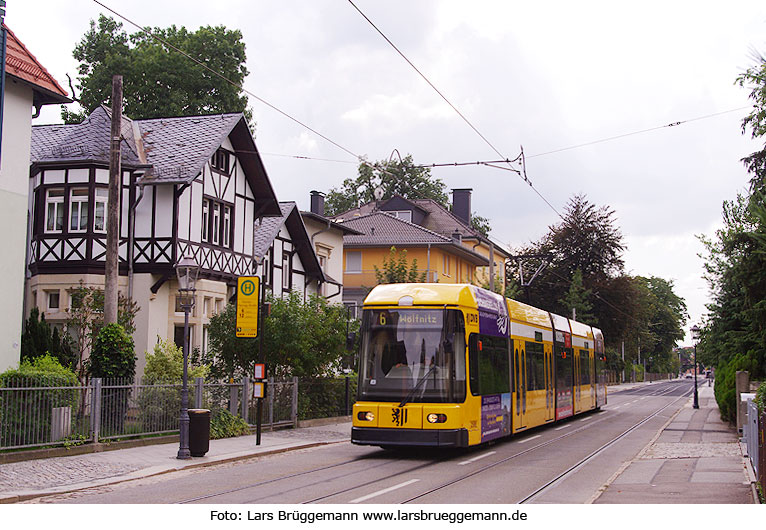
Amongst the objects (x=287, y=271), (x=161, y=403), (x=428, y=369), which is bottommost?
(x=161, y=403)

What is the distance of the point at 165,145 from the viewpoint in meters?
31.1

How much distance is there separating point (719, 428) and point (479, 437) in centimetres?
1246

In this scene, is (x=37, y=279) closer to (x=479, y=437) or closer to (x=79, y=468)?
(x=79, y=468)

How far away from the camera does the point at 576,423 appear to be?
28.9m

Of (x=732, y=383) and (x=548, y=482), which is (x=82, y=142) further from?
(x=732, y=383)

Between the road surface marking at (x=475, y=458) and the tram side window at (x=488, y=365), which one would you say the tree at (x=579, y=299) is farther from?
the road surface marking at (x=475, y=458)

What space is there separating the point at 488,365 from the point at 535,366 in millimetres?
5020

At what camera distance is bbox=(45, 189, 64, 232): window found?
1113 inches

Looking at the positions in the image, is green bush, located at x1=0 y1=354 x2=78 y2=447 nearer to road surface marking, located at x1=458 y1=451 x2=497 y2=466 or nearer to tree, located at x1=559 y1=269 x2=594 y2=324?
road surface marking, located at x1=458 y1=451 x2=497 y2=466

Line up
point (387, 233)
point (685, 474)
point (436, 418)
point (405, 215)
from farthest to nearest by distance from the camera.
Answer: point (405, 215), point (387, 233), point (436, 418), point (685, 474)

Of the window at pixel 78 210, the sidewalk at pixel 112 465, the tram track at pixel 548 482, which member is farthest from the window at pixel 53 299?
the tram track at pixel 548 482

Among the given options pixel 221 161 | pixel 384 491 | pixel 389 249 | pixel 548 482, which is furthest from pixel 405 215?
pixel 384 491

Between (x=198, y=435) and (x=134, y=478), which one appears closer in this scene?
(x=134, y=478)

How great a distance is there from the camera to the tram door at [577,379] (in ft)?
97.2
